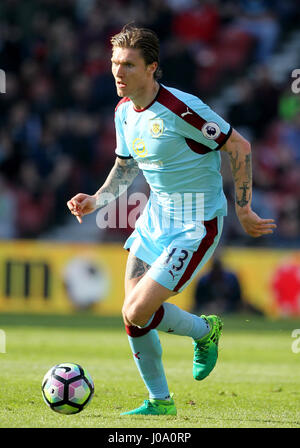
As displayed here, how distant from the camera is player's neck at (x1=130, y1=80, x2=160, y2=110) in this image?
5977 mm

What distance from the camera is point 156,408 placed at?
5.93 metres

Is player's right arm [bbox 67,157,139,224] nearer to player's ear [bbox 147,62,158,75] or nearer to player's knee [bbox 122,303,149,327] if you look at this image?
player's ear [bbox 147,62,158,75]

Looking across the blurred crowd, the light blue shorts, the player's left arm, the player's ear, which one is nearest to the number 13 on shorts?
the light blue shorts

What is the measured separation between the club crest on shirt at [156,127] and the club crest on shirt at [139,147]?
0.37ft

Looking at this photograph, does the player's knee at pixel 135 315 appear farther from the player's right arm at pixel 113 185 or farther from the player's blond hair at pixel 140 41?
the player's blond hair at pixel 140 41

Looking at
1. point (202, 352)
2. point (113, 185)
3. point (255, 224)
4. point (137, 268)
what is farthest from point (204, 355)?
point (113, 185)

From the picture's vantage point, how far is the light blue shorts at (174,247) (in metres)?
5.82

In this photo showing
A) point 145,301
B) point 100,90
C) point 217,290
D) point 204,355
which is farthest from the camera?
point 100,90

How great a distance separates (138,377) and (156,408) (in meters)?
2.08

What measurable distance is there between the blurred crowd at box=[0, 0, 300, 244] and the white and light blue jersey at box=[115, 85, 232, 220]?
9.70 m

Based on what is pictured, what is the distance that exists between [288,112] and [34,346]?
909 centimetres

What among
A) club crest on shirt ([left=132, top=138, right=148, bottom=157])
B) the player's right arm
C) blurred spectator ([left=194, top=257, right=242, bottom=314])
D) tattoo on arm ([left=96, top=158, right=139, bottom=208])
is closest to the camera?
club crest on shirt ([left=132, top=138, right=148, bottom=157])

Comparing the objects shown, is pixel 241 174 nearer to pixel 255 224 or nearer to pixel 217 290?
pixel 255 224

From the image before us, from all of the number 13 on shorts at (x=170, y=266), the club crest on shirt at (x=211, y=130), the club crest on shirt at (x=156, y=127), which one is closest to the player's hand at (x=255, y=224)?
the number 13 on shorts at (x=170, y=266)
